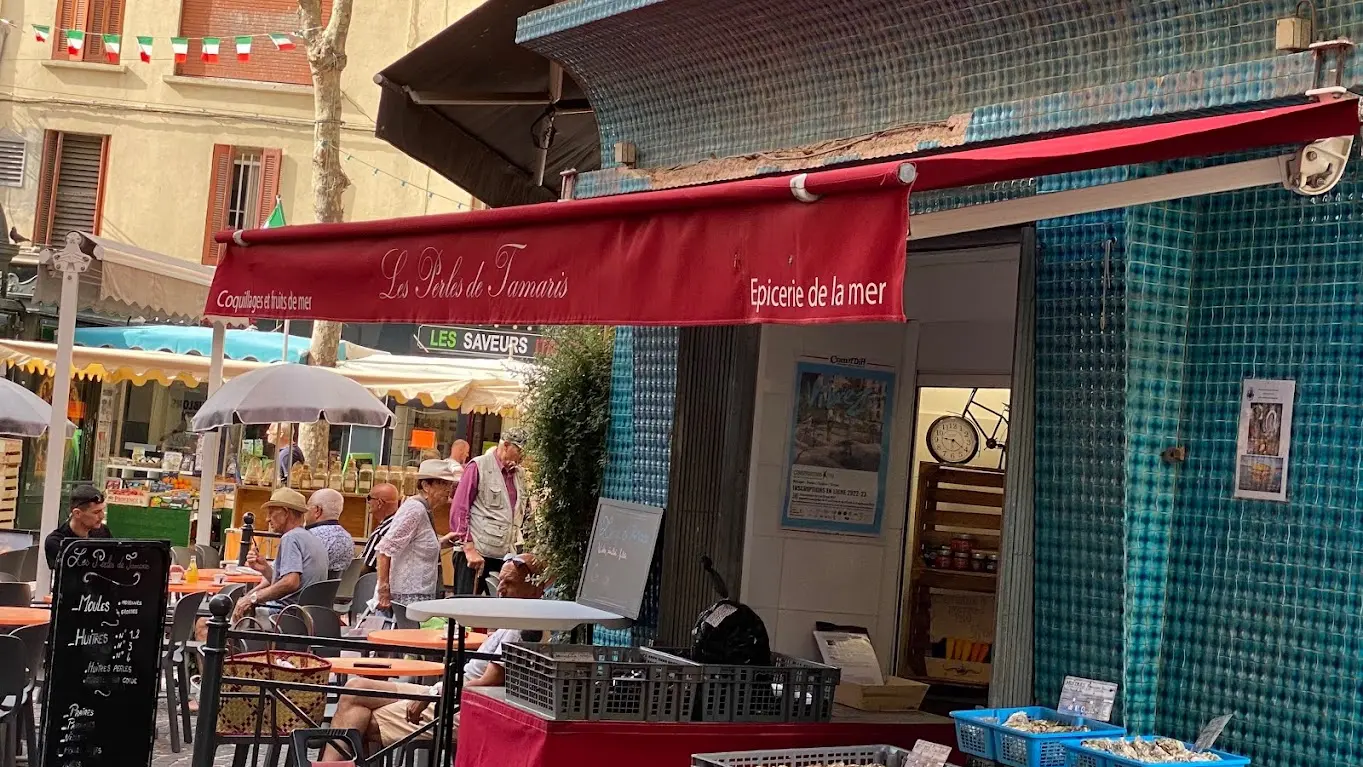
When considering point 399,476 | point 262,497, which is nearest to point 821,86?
point 262,497

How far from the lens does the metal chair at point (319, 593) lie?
10.2m

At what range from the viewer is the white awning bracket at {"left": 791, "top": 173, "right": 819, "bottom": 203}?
4.35 m

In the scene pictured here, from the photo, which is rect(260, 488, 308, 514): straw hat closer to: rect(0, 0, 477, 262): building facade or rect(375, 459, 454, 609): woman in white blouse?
rect(375, 459, 454, 609): woman in white blouse

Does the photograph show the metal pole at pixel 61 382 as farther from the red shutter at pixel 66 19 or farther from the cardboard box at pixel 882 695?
the red shutter at pixel 66 19

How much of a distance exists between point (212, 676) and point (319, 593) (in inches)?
141

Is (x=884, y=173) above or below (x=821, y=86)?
below

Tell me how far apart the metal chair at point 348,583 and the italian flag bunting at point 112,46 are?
16.2m

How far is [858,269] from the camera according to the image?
162 inches

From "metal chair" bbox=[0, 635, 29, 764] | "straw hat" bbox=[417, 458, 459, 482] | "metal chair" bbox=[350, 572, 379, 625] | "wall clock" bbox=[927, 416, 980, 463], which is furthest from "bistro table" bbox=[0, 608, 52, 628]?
"wall clock" bbox=[927, 416, 980, 463]

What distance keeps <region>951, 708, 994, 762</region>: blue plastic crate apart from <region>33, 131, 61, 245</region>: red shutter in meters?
25.7

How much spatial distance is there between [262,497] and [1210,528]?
1425 centimetres

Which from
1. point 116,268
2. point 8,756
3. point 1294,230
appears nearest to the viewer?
point 1294,230

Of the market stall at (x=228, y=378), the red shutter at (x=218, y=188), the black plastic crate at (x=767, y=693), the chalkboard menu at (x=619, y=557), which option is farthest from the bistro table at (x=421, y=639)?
the red shutter at (x=218, y=188)

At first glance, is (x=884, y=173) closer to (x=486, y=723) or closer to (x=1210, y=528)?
(x=1210, y=528)
